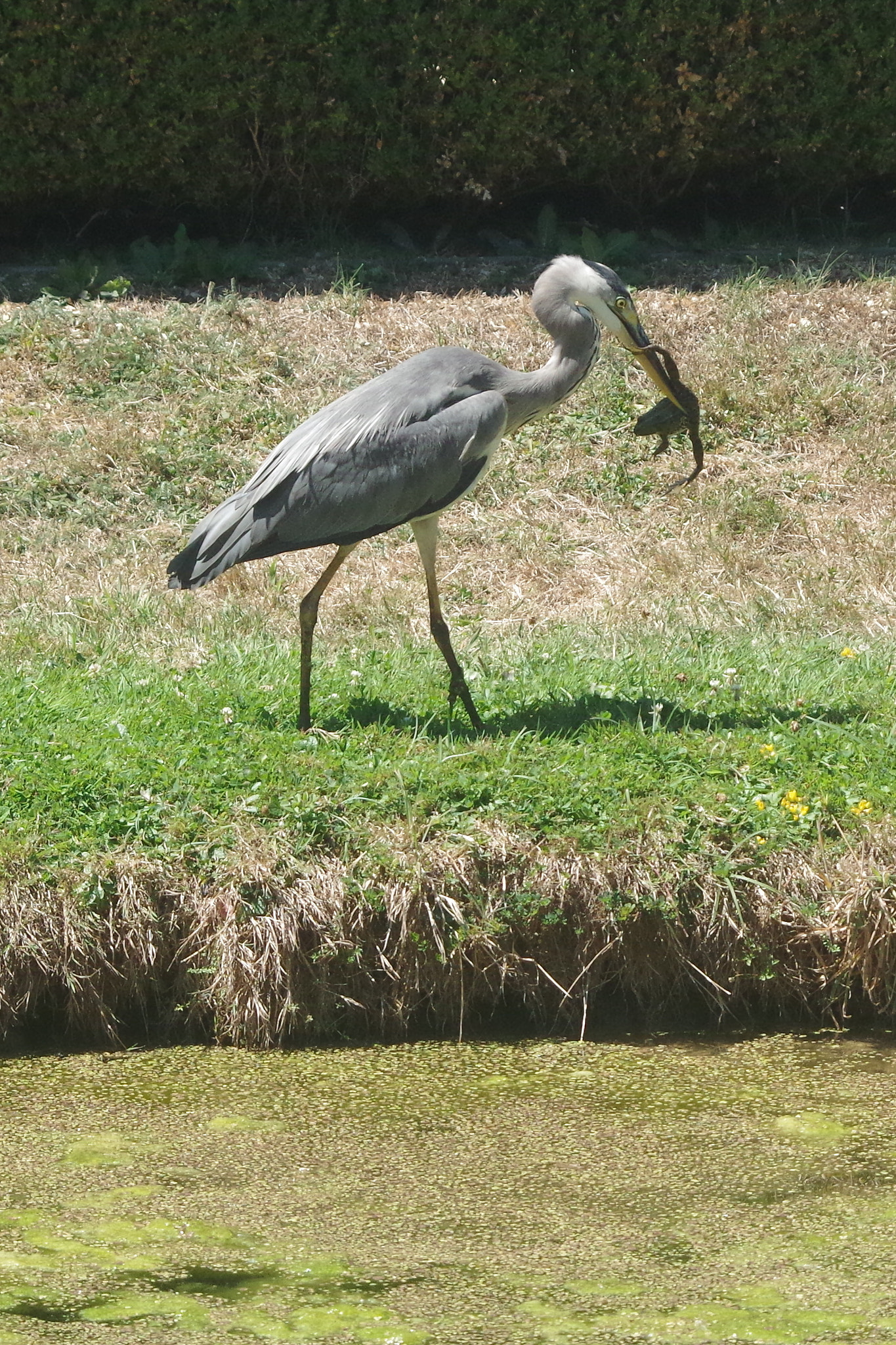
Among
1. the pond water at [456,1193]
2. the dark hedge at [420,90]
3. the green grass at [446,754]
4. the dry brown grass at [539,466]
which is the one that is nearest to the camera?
the pond water at [456,1193]

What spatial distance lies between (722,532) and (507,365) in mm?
1883

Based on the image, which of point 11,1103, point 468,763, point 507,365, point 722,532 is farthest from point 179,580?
point 507,365

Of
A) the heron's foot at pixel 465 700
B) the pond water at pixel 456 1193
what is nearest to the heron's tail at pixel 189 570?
the heron's foot at pixel 465 700

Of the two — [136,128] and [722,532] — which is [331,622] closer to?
[722,532]

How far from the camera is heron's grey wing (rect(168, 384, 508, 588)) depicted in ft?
17.2

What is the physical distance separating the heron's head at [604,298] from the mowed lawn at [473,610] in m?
1.25

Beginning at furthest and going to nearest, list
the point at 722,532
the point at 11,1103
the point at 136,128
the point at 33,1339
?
the point at 136,128 → the point at 722,532 → the point at 11,1103 → the point at 33,1339

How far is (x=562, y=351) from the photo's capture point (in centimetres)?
551

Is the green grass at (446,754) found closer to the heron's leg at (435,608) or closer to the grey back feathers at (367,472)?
the heron's leg at (435,608)

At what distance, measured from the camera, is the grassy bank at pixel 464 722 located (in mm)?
4246

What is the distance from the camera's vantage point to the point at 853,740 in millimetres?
4957

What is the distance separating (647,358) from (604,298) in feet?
1.06

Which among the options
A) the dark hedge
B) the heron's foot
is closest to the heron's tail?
the heron's foot

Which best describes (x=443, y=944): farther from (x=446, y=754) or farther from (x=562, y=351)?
(x=562, y=351)
